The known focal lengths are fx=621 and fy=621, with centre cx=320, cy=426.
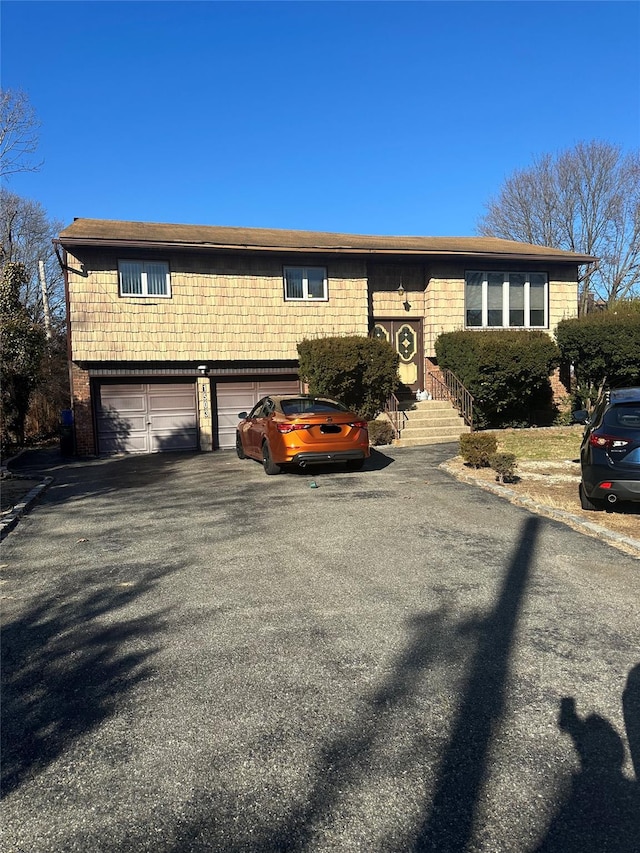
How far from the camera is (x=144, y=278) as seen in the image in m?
17.2

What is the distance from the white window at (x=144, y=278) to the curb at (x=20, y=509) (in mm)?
7218

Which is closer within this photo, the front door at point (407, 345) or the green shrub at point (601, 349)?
the green shrub at point (601, 349)

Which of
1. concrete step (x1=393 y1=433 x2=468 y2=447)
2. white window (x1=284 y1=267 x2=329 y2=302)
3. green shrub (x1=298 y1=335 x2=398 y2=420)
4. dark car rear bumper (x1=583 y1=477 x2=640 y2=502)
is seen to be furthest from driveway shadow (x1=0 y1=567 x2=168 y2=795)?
white window (x1=284 y1=267 x2=329 y2=302)

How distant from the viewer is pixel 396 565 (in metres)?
5.82

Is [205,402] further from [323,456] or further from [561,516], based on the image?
[561,516]

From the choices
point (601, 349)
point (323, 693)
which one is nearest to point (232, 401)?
point (601, 349)

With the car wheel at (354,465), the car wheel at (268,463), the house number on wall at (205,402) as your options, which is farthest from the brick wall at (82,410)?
the car wheel at (354,465)

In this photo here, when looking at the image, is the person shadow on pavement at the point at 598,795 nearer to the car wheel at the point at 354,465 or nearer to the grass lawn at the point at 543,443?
the car wheel at the point at 354,465

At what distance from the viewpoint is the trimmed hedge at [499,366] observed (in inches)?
670

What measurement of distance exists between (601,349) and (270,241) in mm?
10215

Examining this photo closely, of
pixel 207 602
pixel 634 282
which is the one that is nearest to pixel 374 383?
pixel 207 602

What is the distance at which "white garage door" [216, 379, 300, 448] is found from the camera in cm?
1839

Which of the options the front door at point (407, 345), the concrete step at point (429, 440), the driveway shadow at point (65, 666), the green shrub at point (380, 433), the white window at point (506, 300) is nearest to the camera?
the driveway shadow at point (65, 666)

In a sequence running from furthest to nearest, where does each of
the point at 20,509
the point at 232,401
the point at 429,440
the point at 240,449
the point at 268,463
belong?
the point at 232,401, the point at 429,440, the point at 240,449, the point at 268,463, the point at 20,509
